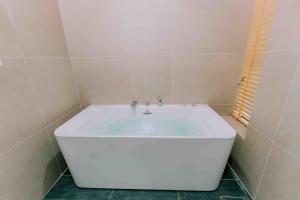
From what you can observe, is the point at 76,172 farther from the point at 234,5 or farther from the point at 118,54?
the point at 234,5

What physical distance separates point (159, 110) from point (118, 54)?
695 millimetres

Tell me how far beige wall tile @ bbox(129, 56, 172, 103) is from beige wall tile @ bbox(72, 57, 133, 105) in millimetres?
81

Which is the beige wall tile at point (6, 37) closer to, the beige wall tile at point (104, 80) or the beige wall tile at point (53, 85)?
the beige wall tile at point (53, 85)

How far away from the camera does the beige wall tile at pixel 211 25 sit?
132cm

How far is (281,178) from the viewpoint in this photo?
2.87ft

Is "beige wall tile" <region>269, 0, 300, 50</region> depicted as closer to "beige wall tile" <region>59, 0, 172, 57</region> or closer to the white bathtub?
the white bathtub

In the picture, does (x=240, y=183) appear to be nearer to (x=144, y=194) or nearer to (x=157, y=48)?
(x=144, y=194)

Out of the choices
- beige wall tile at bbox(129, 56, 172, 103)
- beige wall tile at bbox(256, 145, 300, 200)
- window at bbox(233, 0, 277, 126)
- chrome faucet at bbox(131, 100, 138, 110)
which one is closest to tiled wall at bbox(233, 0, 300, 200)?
beige wall tile at bbox(256, 145, 300, 200)

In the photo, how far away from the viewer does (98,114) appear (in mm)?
1563

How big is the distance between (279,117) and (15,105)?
1612mm

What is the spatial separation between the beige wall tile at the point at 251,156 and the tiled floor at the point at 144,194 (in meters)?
0.10

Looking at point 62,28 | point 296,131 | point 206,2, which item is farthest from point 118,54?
point 296,131

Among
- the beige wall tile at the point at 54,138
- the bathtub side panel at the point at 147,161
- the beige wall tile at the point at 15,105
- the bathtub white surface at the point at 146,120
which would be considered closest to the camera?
the beige wall tile at the point at 15,105

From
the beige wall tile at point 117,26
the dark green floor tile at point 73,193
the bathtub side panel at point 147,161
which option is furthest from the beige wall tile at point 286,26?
the dark green floor tile at point 73,193
